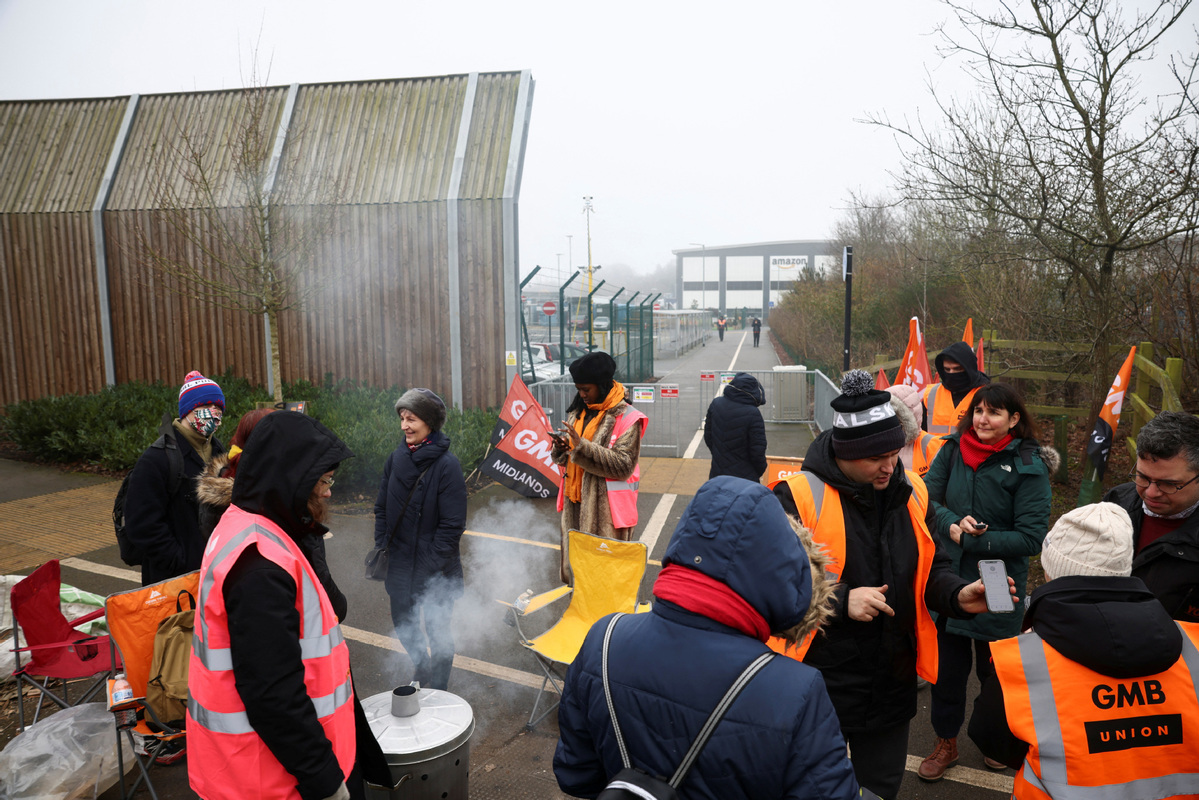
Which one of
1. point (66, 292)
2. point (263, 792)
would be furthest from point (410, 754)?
point (66, 292)

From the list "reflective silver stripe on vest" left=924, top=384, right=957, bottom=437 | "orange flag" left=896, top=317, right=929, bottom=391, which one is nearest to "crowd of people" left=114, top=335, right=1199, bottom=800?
"reflective silver stripe on vest" left=924, top=384, right=957, bottom=437

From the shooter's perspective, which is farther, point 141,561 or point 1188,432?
point 141,561

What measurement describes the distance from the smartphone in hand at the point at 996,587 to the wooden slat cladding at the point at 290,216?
34.3 ft

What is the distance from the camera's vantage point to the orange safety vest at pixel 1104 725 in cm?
193

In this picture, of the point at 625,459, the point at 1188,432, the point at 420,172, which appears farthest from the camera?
the point at 420,172

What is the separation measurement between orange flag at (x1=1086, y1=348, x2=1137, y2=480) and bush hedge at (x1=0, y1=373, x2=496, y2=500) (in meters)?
6.65

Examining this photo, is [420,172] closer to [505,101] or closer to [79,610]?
[505,101]

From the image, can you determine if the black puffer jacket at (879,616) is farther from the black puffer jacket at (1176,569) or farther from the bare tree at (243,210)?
the bare tree at (243,210)

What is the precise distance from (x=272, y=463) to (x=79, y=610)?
12.6ft

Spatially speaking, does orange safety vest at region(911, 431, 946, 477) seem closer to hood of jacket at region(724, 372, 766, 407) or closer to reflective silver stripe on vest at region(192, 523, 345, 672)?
hood of jacket at region(724, 372, 766, 407)

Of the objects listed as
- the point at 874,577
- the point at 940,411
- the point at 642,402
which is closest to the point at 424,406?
the point at 874,577

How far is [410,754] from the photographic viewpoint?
2848 millimetres

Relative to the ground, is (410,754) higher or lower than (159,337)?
lower

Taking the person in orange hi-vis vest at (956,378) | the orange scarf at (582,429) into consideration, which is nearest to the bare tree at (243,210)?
the orange scarf at (582,429)
